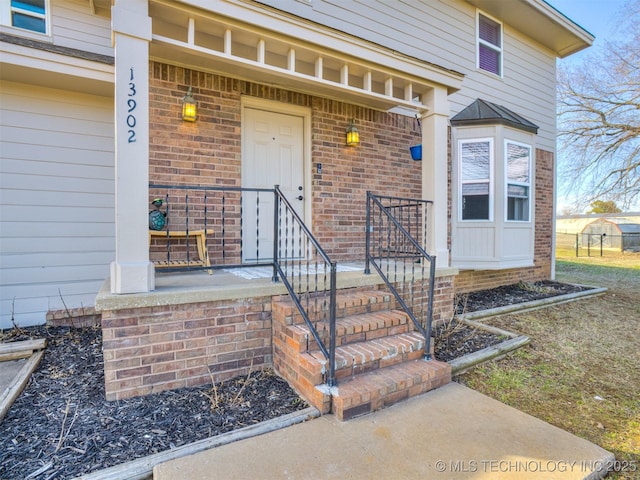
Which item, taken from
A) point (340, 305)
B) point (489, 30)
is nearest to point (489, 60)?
point (489, 30)

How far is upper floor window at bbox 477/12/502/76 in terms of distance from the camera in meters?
6.42

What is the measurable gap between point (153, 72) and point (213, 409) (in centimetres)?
349

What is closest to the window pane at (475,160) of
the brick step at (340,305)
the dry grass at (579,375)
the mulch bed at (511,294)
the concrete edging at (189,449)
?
the mulch bed at (511,294)

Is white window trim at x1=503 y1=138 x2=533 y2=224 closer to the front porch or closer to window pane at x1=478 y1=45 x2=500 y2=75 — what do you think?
window pane at x1=478 y1=45 x2=500 y2=75

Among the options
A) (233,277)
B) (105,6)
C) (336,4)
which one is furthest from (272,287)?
(336,4)

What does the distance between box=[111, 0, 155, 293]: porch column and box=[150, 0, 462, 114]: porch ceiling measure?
20 centimetres

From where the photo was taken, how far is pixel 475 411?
2.50 metres

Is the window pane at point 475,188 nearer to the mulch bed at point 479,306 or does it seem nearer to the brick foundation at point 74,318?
the mulch bed at point 479,306

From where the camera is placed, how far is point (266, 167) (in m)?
4.57

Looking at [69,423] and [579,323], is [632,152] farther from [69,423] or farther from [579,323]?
[69,423]

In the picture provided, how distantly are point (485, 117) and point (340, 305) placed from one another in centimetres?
447

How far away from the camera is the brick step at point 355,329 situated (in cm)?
272

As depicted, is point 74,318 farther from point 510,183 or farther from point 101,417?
point 510,183

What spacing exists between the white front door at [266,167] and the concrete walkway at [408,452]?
2570 millimetres
